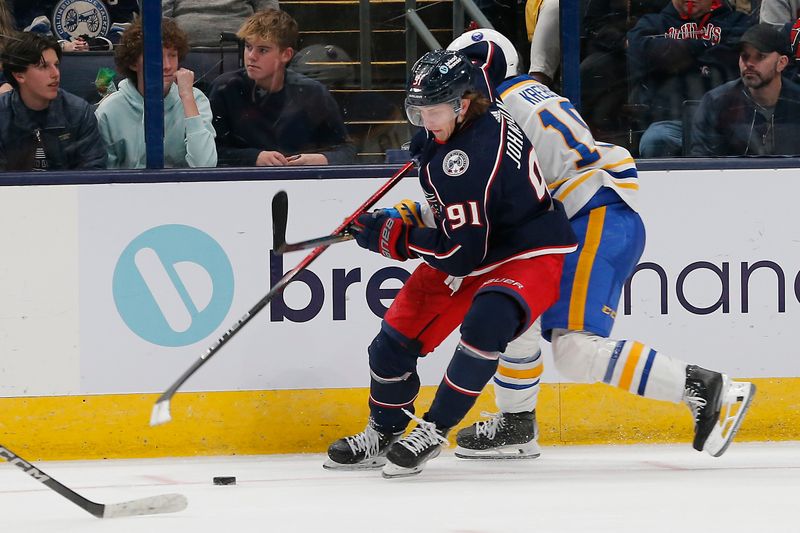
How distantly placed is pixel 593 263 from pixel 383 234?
580 millimetres

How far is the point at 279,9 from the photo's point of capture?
3.90 metres

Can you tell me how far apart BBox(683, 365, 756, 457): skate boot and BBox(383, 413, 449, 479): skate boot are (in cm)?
67

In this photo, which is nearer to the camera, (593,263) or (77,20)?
(593,263)

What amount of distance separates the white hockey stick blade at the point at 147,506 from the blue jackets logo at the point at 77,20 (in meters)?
1.66

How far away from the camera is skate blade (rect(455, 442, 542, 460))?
12.2ft

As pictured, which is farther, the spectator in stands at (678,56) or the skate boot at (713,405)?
the spectator in stands at (678,56)

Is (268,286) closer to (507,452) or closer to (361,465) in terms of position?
(361,465)

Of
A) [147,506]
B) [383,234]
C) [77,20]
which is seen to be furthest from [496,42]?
[147,506]

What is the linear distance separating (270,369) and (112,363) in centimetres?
49

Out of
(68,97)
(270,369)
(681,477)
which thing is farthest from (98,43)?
(681,477)

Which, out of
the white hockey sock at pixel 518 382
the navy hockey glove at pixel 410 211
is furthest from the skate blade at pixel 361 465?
the navy hockey glove at pixel 410 211

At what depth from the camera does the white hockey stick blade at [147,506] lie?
2.83m

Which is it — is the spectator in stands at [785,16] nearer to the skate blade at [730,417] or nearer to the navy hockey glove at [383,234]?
the skate blade at [730,417]

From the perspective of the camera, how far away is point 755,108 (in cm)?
408
